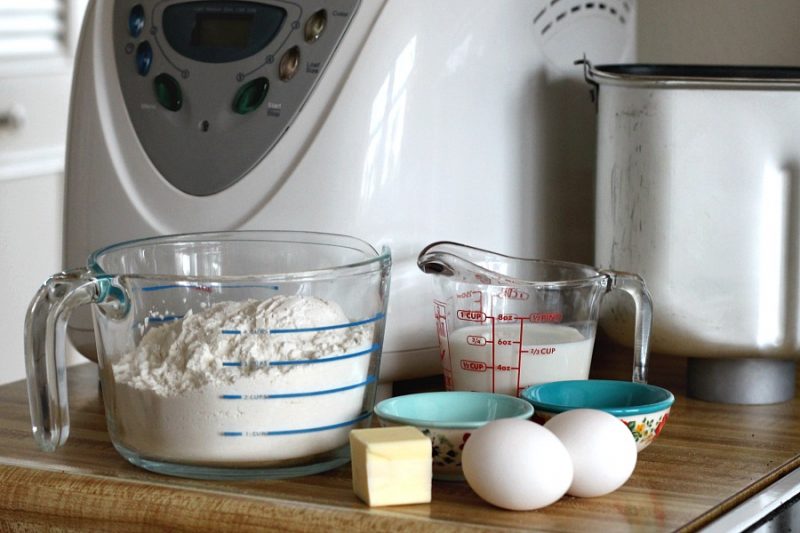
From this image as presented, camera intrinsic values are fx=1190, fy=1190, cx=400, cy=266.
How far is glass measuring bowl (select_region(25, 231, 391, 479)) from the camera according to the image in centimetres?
61

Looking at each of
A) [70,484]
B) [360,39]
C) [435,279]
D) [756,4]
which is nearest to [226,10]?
[360,39]

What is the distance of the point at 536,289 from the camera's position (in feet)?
2.36

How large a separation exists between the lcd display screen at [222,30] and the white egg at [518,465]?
365 mm

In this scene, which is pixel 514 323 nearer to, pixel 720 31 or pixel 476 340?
pixel 476 340

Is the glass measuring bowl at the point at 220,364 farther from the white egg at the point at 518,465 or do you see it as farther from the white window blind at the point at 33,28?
the white window blind at the point at 33,28

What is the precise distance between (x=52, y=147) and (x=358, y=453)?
1622mm

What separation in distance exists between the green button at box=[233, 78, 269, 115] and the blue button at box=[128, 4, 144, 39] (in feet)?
0.33

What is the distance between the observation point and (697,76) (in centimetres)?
78

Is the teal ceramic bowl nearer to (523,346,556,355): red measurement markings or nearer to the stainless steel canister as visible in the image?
(523,346,556,355): red measurement markings

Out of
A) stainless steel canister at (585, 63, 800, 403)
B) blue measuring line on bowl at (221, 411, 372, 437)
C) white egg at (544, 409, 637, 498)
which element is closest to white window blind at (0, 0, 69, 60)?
stainless steel canister at (585, 63, 800, 403)

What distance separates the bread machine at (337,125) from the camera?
76 cm

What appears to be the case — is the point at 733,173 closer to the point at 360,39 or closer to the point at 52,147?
the point at 360,39

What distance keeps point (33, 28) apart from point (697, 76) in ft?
5.02

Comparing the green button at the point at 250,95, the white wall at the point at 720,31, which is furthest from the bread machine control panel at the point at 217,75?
the white wall at the point at 720,31
